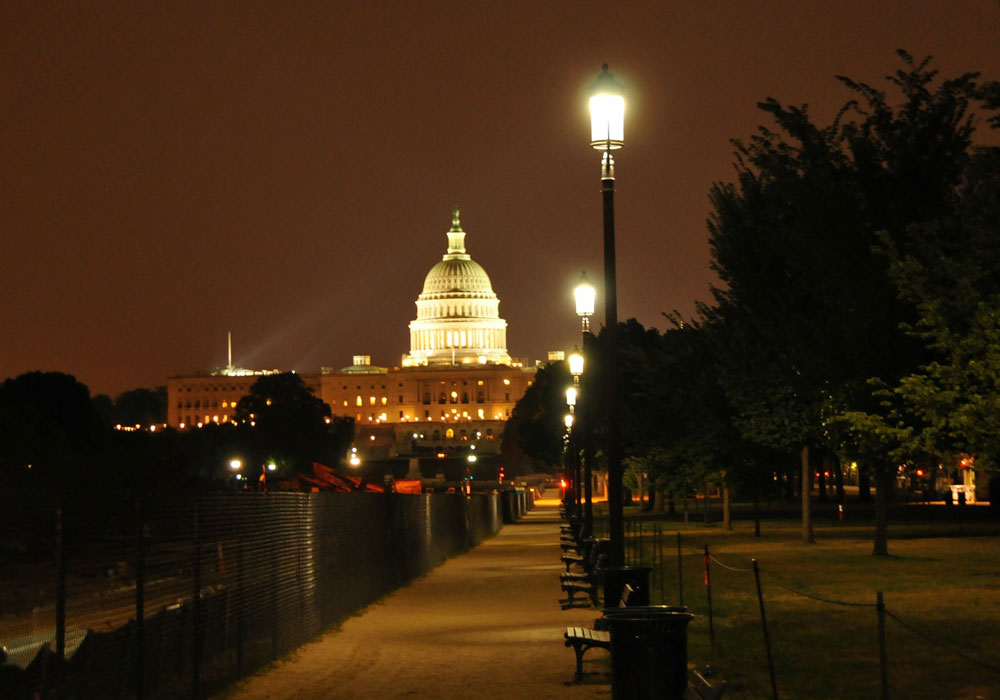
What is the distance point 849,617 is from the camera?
23281 mm

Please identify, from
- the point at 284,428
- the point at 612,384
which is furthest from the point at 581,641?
the point at 284,428

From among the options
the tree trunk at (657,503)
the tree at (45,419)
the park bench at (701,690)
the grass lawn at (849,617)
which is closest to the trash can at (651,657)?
the park bench at (701,690)

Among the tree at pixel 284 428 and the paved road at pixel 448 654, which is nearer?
the paved road at pixel 448 654

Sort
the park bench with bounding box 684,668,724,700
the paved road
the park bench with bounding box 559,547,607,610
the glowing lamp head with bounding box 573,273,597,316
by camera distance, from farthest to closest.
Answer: the glowing lamp head with bounding box 573,273,597,316, the park bench with bounding box 559,547,607,610, the paved road, the park bench with bounding box 684,668,724,700

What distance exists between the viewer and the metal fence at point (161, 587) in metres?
10.8

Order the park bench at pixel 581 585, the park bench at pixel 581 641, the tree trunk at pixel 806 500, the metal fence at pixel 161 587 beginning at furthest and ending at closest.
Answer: the tree trunk at pixel 806 500 → the park bench at pixel 581 585 → the park bench at pixel 581 641 → the metal fence at pixel 161 587

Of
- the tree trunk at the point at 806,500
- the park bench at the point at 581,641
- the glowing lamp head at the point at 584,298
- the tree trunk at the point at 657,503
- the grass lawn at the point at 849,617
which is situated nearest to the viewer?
the grass lawn at the point at 849,617

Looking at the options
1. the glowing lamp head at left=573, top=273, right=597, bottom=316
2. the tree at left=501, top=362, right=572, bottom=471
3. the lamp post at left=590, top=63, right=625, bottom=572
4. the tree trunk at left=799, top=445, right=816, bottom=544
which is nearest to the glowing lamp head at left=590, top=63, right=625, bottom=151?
the lamp post at left=590, top=63, right=625, bottom=572

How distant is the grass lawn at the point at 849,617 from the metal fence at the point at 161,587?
5175 mm

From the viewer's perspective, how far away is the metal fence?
10836mm

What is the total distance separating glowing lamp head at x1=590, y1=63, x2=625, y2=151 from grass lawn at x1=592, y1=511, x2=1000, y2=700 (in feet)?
21.0

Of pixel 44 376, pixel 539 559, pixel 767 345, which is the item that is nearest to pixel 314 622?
pixel 767 345

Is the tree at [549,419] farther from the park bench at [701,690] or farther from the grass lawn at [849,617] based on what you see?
the park bench at [701,690]

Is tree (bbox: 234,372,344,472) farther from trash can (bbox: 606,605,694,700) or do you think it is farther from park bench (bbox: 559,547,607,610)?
trash can (bbox: 606,605,694,700)
